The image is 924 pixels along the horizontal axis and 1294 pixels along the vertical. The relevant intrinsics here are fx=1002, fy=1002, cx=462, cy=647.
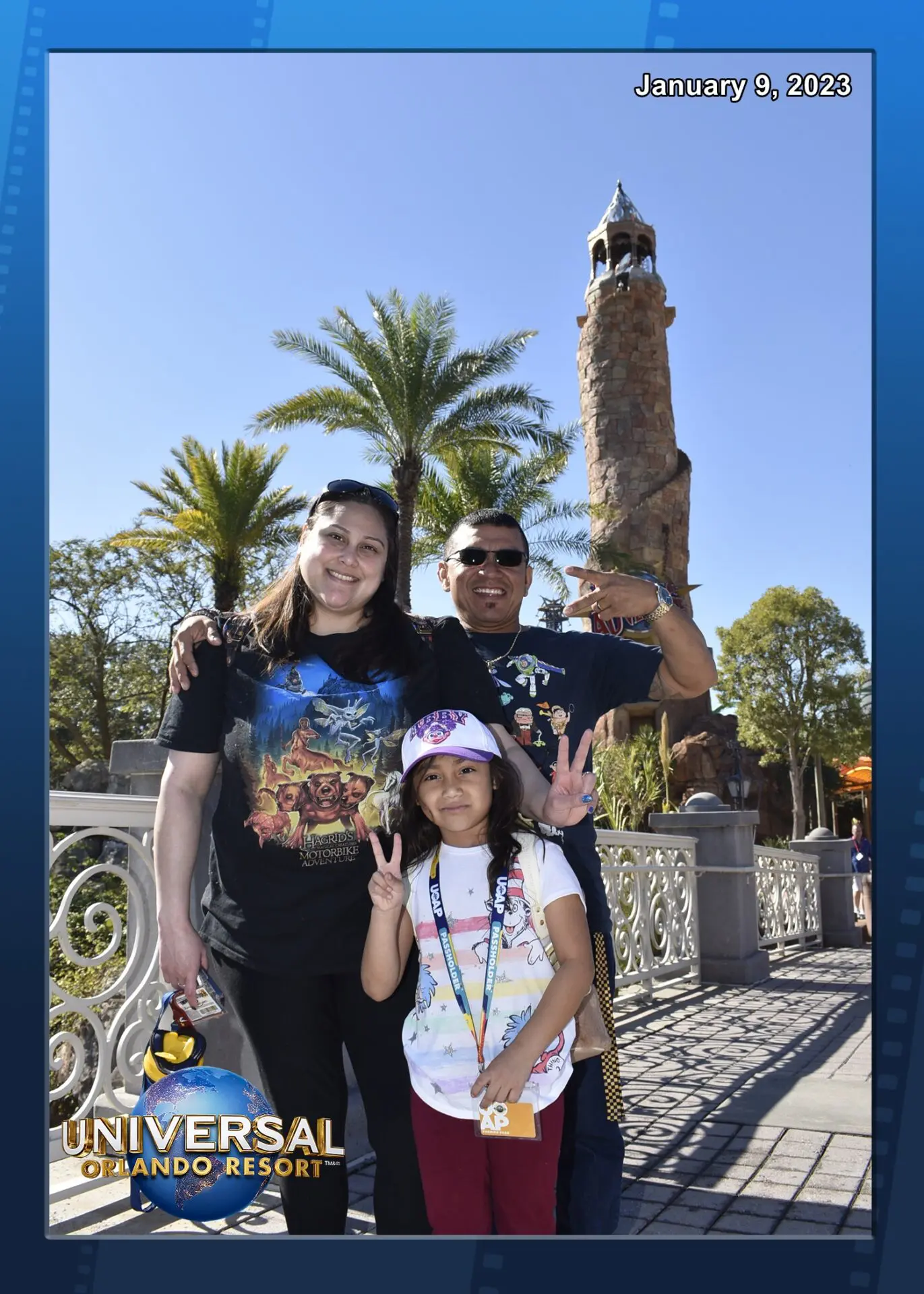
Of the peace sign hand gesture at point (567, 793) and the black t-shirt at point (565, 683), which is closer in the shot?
the peace sign hand gesture at point (567, 793)

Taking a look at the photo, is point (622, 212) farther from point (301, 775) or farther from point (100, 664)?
point (301, 775)

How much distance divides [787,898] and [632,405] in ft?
67.6

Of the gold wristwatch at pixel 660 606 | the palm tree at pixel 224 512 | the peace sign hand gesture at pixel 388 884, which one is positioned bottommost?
the peace sign hand gesture at pixel 388 884

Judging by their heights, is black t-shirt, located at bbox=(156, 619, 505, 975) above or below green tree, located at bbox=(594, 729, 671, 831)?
above

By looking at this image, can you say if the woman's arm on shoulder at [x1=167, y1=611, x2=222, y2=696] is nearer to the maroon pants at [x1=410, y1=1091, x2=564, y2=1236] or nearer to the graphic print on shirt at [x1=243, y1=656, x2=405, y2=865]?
the graphic print on shirt at [x1=243, y1=656, x2=405, y2=865]

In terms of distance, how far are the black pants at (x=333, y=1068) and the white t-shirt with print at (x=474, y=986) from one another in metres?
0.08

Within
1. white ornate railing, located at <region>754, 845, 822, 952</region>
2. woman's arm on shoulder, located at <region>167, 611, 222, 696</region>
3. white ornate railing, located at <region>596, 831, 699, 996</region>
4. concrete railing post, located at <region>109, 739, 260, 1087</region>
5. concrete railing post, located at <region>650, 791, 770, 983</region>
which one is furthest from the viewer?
white ornate railing, located at <region>754, 845, 822, 952</region>

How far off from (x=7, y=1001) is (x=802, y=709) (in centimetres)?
2384

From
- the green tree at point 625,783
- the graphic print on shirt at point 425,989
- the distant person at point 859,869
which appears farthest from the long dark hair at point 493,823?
the green tree at point 625,783

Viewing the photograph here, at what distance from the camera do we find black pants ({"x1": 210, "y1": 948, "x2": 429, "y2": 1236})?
201 cm

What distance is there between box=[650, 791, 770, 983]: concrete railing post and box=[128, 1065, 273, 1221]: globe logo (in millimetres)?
5181

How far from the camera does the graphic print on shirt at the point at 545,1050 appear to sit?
6.23 feet

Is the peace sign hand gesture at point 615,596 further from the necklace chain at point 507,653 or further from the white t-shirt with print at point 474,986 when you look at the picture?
the white t-shirt with print at point 474,986

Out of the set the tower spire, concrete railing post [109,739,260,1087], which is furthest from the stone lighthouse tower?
concrete railing post [109,739,260,1087]
